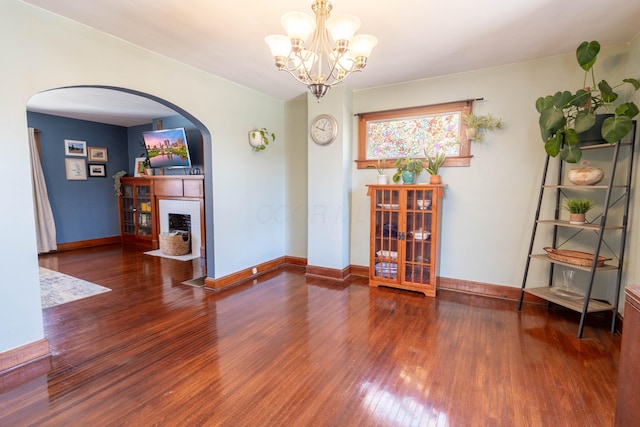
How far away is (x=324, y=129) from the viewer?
418 cm

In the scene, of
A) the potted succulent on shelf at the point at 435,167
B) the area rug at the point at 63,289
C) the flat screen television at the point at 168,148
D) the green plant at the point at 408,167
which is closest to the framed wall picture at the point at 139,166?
the flat screen television at the point at 168,148

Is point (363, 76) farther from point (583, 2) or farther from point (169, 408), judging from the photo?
point (169, 408)

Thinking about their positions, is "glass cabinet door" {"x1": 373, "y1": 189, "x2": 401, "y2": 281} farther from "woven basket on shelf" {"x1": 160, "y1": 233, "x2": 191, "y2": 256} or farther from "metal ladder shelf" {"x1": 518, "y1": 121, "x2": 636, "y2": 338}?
"woven basket on shelf" {"x1": 160, "y1": 233, "x2": 191, "y2": 256}

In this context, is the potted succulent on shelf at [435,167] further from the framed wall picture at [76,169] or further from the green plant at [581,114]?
the framed wall picture at [76,169]

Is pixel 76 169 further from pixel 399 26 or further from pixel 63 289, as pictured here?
pixel 399 26

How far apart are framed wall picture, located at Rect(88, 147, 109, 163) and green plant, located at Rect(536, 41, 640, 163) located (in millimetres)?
7587

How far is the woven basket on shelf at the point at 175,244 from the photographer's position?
18.2ft

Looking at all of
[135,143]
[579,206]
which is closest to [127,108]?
[135,143]

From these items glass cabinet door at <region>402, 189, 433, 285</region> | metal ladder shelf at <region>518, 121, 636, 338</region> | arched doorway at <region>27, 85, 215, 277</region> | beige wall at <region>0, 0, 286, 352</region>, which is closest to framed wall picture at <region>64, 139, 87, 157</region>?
arched doorway at <region>27, 85, 215, 277</region>

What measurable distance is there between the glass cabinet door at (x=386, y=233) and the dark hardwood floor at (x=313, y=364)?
380 millimetres

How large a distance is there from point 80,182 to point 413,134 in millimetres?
6459

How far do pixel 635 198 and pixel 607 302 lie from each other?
1008 millimetres

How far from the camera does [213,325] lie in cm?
287

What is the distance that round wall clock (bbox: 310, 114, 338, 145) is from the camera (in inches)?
161
